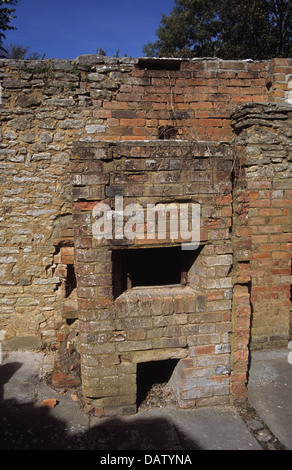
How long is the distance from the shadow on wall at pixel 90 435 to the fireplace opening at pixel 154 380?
285mm

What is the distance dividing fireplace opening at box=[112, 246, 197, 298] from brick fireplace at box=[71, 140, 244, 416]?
0.08 meters

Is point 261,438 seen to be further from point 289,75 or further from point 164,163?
point 289,75

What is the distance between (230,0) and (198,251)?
1300 cm

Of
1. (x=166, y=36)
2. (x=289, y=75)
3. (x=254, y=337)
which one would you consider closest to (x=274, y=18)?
(x=166, y=36)

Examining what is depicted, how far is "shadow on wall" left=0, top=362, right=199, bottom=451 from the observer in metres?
2.44

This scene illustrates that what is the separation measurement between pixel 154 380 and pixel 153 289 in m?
1.02

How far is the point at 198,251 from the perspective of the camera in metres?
2.86

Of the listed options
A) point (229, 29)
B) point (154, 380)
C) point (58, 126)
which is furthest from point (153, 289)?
point (229, 29)

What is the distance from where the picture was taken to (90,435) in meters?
2.55

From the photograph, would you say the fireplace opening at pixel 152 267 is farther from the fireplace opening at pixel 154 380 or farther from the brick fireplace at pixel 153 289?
the fireplace opening at pixel 154 380

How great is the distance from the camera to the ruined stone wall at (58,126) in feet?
12.7

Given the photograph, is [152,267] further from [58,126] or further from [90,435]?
[58,126]

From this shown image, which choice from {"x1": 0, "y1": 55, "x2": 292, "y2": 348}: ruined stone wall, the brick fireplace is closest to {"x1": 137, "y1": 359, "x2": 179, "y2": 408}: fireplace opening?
the brick fireplace

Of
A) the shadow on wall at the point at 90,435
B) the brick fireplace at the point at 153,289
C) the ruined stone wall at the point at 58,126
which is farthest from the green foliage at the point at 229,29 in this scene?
the shadow on wall at the point at 90,435
